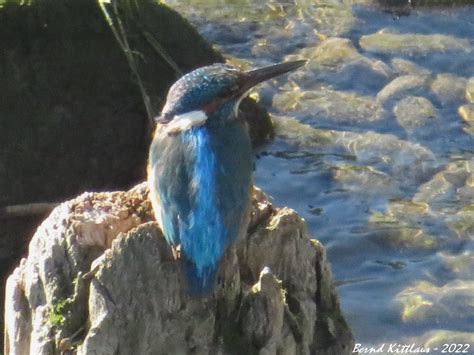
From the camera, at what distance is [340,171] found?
6812mm

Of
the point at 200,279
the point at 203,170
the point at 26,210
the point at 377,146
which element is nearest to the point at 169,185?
the point at 203,170

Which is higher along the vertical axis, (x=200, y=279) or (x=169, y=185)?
(x=169, y=185)

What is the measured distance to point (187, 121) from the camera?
3746 millimetres

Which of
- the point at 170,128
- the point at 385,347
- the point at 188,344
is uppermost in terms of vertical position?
the point at 170,128

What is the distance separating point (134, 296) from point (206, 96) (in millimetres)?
784

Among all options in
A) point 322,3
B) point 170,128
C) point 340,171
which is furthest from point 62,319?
point 322,3

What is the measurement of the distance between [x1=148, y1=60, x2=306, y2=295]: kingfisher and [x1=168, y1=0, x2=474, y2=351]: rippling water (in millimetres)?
2074

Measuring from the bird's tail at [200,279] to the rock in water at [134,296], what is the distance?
0.06 m

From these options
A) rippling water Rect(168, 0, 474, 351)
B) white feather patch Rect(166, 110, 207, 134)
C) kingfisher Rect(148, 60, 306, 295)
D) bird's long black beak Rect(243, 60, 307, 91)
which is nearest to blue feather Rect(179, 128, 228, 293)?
kingfisher Rect(148, 60, 306, 295)

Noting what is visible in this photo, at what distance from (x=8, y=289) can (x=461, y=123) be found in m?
4.45

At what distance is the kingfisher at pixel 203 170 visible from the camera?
11.0 ft

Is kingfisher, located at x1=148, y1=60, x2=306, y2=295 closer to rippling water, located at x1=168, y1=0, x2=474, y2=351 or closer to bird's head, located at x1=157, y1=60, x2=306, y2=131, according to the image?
bird's head, located at x1=157, y1=60, x2=306, y2=131

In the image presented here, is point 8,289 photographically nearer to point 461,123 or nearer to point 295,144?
point 295,144

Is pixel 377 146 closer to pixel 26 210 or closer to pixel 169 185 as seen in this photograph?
pixel 26 210
